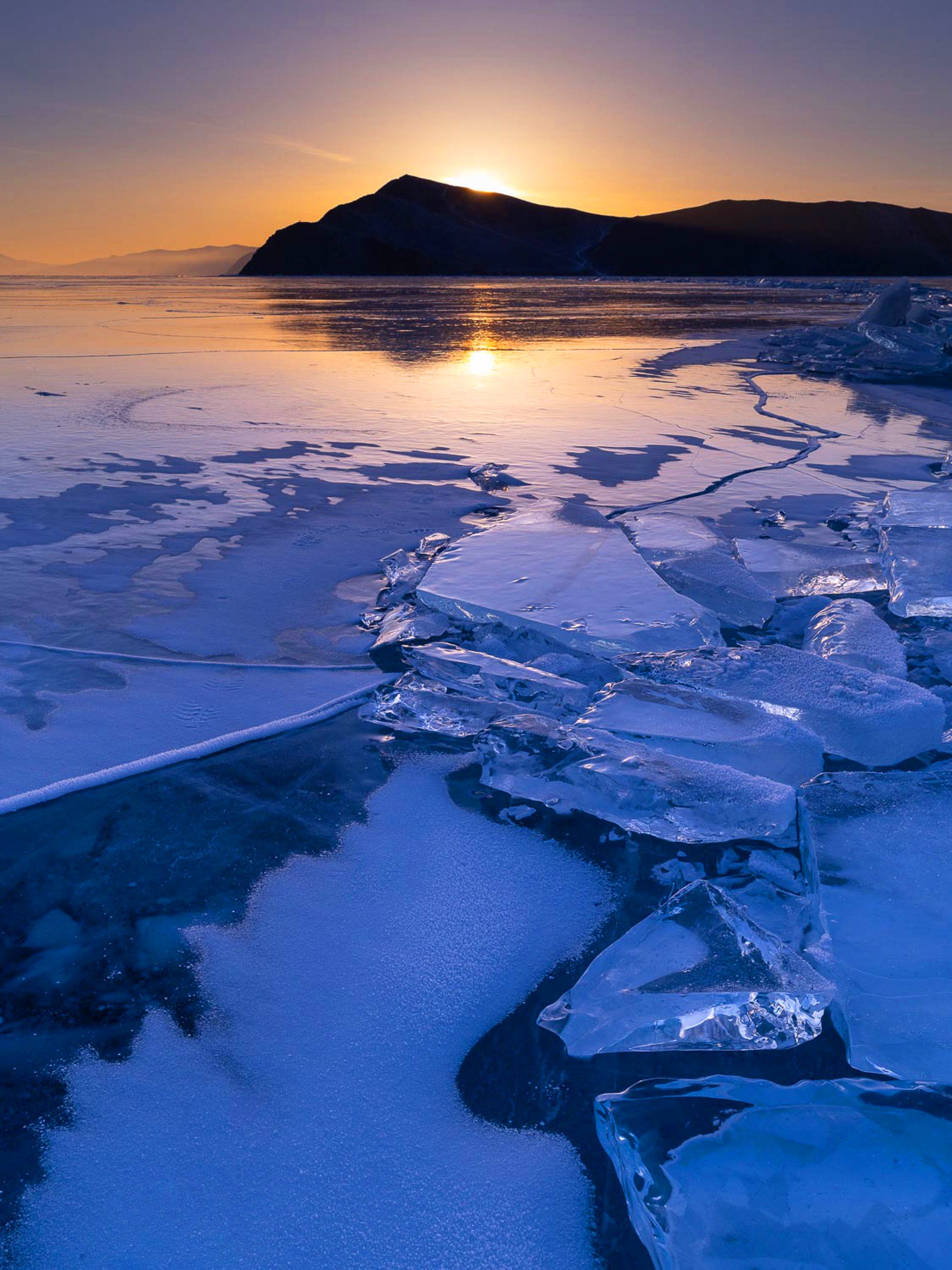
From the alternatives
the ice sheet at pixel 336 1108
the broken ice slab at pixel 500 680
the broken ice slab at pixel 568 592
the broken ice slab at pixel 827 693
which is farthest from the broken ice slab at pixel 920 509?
the ice sheet at pixel 336 1108

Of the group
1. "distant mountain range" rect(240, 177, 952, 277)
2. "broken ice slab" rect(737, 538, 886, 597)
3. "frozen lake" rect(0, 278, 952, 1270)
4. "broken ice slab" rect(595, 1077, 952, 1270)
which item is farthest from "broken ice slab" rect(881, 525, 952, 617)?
"distant mountain range" rect(240, 177, 952, 277)

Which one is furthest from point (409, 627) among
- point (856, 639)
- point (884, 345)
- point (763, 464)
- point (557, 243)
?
point (557, 243)

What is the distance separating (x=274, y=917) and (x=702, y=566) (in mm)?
1877

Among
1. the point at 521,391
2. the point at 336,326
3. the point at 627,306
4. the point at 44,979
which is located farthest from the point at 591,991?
the point at 627,306

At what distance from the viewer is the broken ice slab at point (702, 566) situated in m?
2.35

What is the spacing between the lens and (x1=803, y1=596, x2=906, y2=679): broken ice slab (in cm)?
194

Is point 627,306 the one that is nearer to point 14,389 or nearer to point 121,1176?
point 14,389

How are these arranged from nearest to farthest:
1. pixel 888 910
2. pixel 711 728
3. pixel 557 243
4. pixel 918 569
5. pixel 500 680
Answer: pixel 888 910
pixel 711 728
pixel 500 680
pixel 918 569
pixel 557 243

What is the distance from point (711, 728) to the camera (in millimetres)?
1634

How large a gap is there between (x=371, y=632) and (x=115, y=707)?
0.73 m

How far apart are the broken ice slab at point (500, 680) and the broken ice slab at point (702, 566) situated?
68 cm

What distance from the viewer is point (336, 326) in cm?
1435

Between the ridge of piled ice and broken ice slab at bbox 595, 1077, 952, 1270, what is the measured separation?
29.4 ft

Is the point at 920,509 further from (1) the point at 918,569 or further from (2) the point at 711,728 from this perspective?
(2) the point at 711,728
